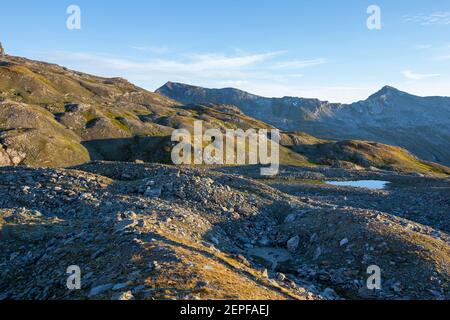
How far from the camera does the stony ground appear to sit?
46.4 ft

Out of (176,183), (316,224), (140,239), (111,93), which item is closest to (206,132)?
(111,93)

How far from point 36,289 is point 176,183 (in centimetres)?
1888

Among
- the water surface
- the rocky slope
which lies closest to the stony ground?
the water surface

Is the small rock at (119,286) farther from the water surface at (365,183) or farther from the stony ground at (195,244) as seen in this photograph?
the water surface at (365,183)

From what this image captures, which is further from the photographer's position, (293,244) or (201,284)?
(293,244)

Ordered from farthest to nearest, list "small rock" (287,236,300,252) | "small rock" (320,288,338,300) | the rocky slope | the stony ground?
1. the rocky slope
2. "small rock" (287,236,300,252)
3. "small rock" (320,288,338,300)
4. the stony ground

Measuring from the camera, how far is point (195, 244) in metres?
19.3

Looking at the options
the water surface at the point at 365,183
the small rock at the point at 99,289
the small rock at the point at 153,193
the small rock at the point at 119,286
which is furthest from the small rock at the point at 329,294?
the water surface at the point at 365,183

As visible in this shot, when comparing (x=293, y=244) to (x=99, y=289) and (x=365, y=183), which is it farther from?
(x=365, y=183)

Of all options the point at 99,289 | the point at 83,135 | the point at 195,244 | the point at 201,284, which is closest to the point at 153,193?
the point at 195,244

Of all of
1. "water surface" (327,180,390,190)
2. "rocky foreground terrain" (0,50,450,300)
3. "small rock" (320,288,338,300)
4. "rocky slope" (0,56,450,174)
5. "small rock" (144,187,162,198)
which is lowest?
"small rock" (320,288,338,300)

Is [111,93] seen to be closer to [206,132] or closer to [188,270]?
[206,132]

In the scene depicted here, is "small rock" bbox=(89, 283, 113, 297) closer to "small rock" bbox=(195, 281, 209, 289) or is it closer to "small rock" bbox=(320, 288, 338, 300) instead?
"small rock" bbox=(195, 281, 209, 289)

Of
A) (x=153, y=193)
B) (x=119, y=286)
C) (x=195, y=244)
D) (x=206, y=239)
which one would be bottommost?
(x=206, y=239)
